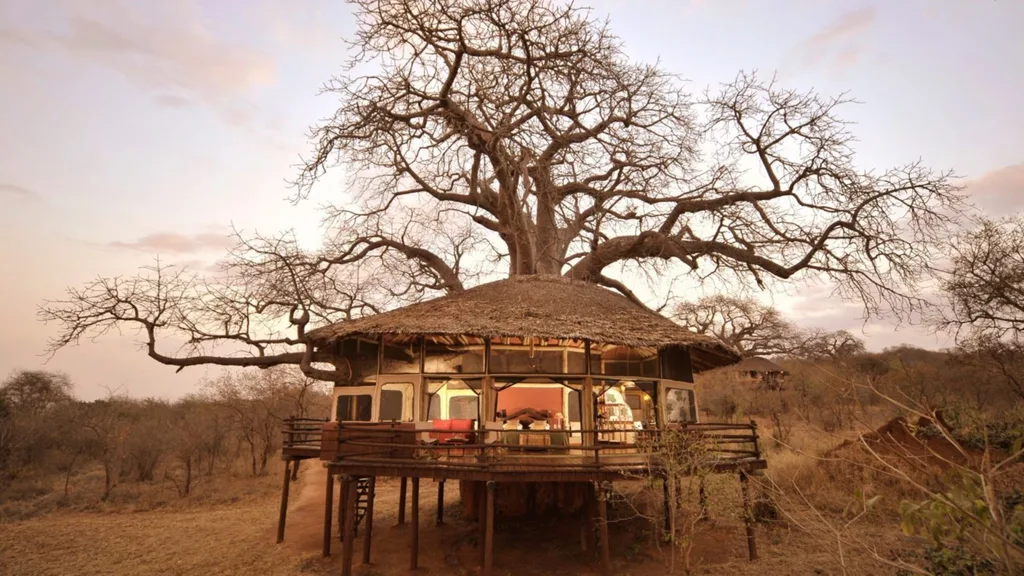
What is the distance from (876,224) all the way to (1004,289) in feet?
23.0

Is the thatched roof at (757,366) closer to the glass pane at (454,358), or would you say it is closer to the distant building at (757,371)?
the distant building at (757,371)

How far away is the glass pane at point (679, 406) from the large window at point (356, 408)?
7318 millimetres

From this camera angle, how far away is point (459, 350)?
13820 mm

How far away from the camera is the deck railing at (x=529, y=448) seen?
415 inches

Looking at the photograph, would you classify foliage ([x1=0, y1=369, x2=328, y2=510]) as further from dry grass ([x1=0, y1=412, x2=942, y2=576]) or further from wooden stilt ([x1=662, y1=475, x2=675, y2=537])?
wooden stilt ([x1=662, y1=475, x2=675, y2=537])

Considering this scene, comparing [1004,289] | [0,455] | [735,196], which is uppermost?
[735,196]

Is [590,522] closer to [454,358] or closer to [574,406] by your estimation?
[574,406]

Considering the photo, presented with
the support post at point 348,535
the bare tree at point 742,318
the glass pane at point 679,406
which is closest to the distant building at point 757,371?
the bare tree at point 742,318

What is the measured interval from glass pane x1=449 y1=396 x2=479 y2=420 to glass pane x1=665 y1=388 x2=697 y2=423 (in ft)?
16.0

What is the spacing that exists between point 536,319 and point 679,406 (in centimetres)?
509

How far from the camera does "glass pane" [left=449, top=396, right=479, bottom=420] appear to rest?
13.8 m

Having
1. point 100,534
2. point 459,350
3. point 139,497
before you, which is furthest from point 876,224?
point 139,497

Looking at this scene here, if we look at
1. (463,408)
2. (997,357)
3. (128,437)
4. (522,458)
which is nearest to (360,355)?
(463,408)

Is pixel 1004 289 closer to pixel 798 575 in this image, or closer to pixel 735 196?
pixel 735 196
